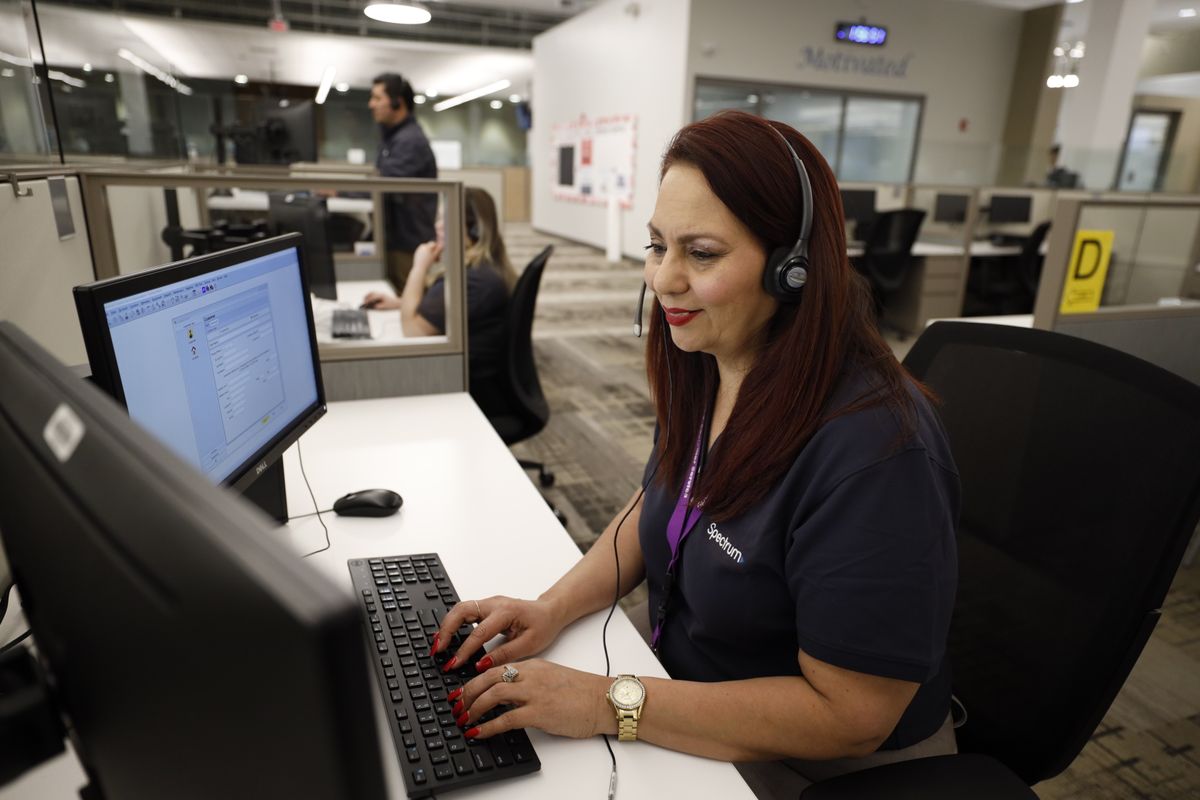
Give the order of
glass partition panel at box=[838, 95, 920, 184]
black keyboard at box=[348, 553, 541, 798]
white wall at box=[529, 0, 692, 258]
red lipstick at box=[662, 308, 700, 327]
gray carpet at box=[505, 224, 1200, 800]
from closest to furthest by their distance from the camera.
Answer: black keyboard at box=[348, 553, 541, 798], red lipstick at box=[662, 308, 700, 327], gray carpet at box=[505, 224, 1200, 800], white wall at box=[529, 0, 692, 258], glass partition panel at box=[838, 95, 920, 184]

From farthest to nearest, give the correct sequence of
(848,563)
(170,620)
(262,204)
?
(262,204)
(848,563)
(170,620)

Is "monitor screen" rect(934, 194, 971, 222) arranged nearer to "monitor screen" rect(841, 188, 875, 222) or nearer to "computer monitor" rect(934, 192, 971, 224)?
"computer monitor" rect(934, 192, 971, 224)

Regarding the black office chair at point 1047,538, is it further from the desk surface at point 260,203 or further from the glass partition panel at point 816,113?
the glass partition panel at point 816,113

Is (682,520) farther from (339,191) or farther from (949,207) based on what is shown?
(949,207)

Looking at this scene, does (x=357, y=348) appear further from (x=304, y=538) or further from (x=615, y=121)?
(x=615, y=121)

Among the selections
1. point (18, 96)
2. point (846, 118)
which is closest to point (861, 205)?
point (846, 118)

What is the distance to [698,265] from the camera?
874mm

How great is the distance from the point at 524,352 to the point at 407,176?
6.77ft

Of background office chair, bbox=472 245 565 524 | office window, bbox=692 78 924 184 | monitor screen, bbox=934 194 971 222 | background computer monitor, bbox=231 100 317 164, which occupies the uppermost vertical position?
office window, bbox=692 78 924 184

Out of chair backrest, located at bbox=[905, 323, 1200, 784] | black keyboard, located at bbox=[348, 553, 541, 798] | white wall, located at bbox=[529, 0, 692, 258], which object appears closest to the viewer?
black keyboard, located at bbox=[348, 553, 541, 798]

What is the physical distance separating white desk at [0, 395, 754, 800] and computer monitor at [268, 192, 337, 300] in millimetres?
1028

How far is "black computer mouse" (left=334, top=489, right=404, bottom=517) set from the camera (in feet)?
3.88

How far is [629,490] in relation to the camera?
2779 mm

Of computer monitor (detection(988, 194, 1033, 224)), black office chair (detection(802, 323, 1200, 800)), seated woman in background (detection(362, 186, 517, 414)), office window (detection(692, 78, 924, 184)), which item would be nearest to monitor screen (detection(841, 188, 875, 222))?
computer monitor (detection(988, 194, 1033, 224))
